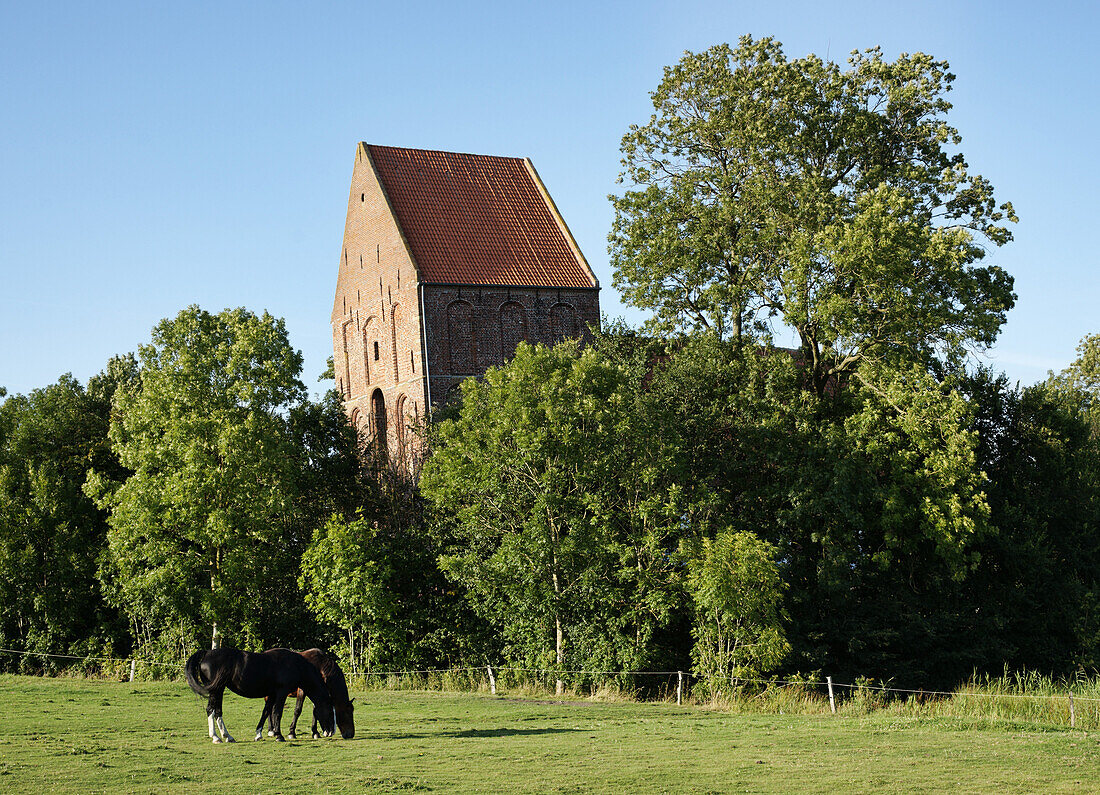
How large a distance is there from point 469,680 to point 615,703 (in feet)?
19.0

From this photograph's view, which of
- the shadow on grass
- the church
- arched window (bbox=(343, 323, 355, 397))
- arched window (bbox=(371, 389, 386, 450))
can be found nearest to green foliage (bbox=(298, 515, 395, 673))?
the church

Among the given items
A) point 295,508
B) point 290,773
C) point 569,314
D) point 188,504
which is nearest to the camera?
point 290,773

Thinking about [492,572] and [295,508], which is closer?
[492,572]

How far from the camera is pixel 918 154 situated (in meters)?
37.4

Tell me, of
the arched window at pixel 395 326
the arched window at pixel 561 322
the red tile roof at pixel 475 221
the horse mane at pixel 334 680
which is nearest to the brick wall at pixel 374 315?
the arched window at pixel 395 326

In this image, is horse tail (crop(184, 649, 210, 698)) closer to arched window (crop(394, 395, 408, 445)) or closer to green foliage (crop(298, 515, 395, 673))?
green foliage (crop(298, 515, 395, 673))

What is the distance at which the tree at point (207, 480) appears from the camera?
1347 inches

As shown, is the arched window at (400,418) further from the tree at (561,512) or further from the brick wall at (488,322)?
the tree at (561,512)

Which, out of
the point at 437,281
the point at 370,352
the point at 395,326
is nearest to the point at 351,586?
the point at 437,281

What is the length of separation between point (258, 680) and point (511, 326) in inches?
1150

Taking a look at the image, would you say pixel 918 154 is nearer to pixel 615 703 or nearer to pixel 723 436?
pixel 723 436

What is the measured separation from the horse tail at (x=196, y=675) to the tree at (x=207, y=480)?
1732 cm

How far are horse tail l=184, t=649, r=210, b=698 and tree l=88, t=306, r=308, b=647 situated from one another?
1732 cm

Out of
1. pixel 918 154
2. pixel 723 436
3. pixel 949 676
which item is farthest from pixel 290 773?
pixel 918 154
